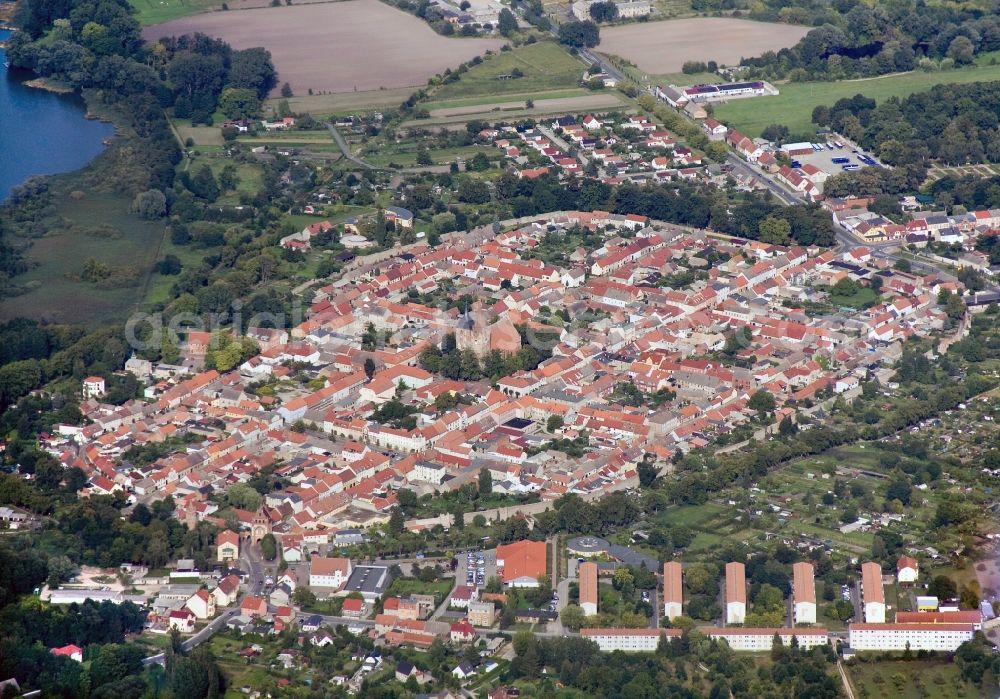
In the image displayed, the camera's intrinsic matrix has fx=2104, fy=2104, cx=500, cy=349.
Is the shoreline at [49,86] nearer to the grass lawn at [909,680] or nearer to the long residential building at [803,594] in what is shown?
the long residential building at [803,594]

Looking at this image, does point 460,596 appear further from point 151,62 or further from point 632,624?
point 151,62

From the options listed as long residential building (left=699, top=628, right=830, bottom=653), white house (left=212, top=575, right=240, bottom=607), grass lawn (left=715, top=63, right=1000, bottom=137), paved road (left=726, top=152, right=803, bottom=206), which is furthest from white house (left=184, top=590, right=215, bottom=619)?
grass lawn (left=715, top=63, right=1000, bottom=137)

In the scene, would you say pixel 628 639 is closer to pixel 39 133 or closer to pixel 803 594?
pixel 803 594

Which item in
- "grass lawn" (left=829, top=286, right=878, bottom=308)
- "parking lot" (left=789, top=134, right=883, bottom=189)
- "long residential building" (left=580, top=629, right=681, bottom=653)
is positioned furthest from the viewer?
"parking lot" (left=789, top=134, right=883, bottom=189)

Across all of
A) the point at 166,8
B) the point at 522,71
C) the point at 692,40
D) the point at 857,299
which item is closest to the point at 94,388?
the point at 857,299

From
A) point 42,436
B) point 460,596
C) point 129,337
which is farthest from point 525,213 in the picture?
point 460,596

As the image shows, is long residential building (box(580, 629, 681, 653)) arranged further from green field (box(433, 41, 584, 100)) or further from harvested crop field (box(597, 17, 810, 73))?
harvested crop field (box(597, 17, 810, 73))

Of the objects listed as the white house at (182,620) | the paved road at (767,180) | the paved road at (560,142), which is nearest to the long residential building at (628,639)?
the white house at (182,620)
